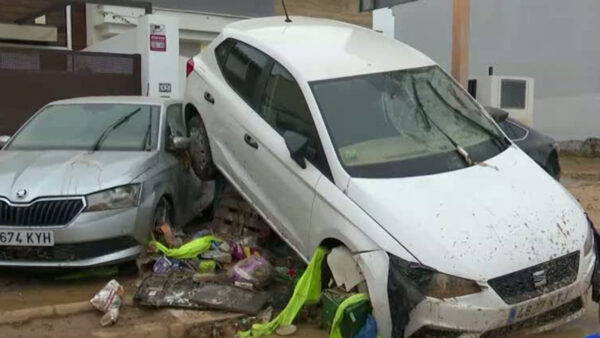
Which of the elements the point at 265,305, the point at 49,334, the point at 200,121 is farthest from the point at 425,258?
the point at 200,121

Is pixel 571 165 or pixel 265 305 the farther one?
pixel 571 165

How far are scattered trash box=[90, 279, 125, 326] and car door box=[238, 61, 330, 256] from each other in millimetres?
1273

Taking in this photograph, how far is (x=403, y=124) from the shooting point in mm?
5020

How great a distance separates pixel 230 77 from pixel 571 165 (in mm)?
13728

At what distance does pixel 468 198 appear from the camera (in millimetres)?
4273

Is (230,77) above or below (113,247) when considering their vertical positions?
above

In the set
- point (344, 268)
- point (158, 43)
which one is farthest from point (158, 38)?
point (344, 268)

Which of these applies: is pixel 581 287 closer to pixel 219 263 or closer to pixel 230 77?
pixel 219 263

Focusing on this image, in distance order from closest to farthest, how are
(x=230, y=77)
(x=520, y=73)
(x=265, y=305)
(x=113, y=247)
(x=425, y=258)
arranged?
(x=425, y=258) < (x=265, y=305) < (x=113, y=247) < (x=230, y=77) < (x=520, y=73)

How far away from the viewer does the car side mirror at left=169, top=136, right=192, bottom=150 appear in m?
6.28

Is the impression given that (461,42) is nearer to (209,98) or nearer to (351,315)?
(209,98)

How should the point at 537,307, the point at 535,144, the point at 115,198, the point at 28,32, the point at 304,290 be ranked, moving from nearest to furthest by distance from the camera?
1. the point at 537,307
2. the point at 304,290
3. the point at 115,198
4. the point at 535,144
5. the point at 28,32

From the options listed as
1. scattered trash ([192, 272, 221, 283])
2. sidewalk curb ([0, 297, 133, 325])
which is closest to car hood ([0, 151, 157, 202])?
sidewalk curb ([0, 297, 133, 325])

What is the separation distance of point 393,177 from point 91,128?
3417mm
